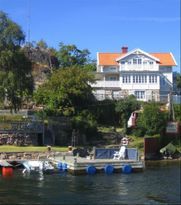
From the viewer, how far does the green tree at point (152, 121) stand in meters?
65.4

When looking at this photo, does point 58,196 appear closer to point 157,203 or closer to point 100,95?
point 157,203

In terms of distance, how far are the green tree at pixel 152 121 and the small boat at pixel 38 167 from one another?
22.1 meters

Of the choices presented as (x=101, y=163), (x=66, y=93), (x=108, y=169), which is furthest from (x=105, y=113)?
(x=108, y=169)

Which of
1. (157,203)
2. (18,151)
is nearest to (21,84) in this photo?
(18,151)

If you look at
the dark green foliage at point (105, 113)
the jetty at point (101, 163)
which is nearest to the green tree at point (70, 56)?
the dark green foliage at point (105, 113)

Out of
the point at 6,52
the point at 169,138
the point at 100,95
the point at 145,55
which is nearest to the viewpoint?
the point at 6,52

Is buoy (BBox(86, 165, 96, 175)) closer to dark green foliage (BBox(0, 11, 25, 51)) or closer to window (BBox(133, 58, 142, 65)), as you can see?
dark green foliage (BBox(0, 11, 25, 51))

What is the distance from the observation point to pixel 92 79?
251ft

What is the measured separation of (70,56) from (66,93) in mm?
37821

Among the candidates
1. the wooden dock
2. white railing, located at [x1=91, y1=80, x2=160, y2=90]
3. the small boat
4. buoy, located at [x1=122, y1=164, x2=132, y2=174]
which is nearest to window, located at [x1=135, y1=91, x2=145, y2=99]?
white railing, located at [x1=91, y1=80, x2=160, y2=90]

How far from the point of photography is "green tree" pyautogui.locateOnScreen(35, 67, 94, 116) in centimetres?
7050

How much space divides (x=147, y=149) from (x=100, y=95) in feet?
70.5

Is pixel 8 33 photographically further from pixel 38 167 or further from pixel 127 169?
pixel 127 169

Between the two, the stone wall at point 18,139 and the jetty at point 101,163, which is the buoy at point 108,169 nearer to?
the jetty at point 101,163
